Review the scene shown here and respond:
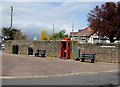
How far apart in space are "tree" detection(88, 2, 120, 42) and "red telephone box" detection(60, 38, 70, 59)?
3447 millimetres

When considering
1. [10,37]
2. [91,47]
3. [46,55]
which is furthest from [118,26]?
[10,37]

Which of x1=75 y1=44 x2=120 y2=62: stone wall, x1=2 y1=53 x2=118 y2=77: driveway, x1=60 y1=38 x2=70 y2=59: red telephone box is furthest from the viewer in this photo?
x1=60 y1=38 x2=70 y2=59: red telephone box

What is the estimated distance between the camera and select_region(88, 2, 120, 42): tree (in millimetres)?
18705

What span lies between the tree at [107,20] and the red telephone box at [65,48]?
345 cm

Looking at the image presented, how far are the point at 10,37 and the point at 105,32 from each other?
24248mm

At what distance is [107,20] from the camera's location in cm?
1966

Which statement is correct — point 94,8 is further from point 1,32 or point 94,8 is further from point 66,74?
point 1,32

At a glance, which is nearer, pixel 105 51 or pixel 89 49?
pixel 105 51

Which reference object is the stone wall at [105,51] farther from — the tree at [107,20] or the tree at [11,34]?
the tree at [11,34]

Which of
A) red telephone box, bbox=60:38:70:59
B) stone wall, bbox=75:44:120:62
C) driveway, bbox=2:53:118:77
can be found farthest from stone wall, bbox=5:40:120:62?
driveway, bbox=2:53:118:77

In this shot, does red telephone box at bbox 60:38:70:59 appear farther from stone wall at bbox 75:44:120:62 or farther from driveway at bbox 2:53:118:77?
driveway at bbox 2:53:118:77

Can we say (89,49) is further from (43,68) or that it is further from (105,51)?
(43,68)

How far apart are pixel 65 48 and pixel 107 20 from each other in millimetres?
5237

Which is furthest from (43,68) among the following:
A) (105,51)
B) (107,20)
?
(107,20)
